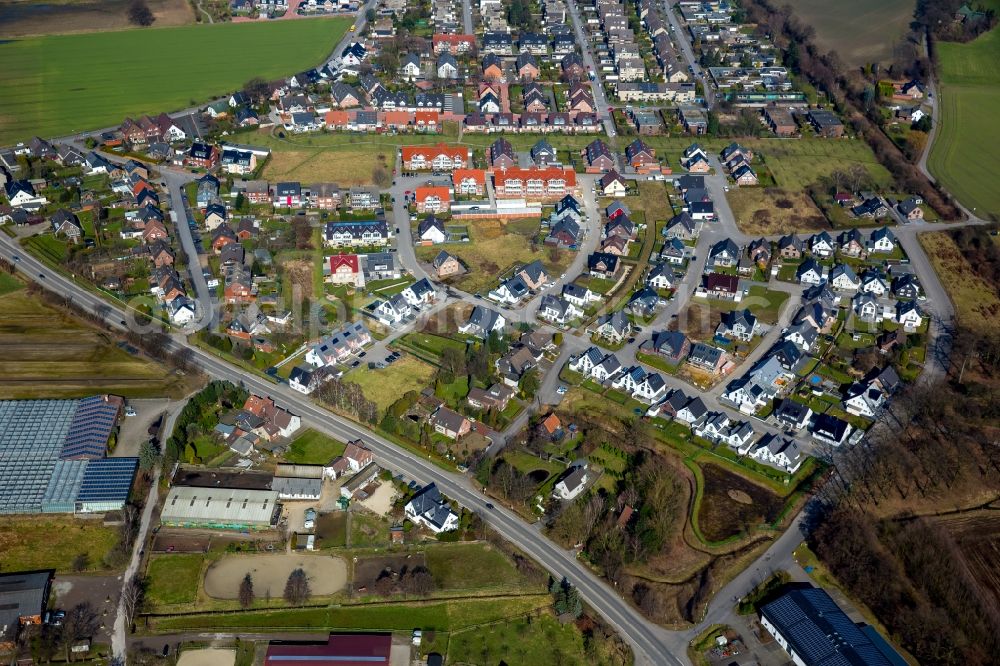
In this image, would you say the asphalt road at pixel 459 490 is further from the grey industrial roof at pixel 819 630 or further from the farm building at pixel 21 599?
the grey industrial roof at pixel 819 630

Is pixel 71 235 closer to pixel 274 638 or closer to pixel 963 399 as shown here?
pixel 274 638

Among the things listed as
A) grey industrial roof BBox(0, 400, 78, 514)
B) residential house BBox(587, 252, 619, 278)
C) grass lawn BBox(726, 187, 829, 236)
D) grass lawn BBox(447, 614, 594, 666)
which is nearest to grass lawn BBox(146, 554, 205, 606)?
grey industrial roof BBox(0, 400, 78, 514)

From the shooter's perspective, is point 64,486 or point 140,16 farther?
point 140,16

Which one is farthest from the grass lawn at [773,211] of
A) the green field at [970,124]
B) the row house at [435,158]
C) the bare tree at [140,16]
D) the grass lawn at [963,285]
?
the bare tree at [140,16]

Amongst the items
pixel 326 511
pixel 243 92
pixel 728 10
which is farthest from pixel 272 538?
pixel 728 10

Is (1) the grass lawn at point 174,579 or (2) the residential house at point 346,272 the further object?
(2) the residential house at point 346,272

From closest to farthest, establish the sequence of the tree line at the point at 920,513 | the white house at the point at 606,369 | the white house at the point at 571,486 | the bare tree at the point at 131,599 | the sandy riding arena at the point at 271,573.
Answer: the tree line at the point at 920,513 < the bare tree at the point at 131,599 < the sandy riding arena at the point at 271,573 < the white house at the point at 571,486 < the white house at the point at 606,369

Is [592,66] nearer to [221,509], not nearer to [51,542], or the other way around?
[221,509]

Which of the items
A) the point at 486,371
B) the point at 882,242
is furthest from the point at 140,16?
the point at 882,242
